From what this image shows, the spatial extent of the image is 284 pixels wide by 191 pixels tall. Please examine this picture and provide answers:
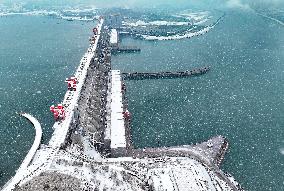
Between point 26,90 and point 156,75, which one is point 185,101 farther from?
point 26,90

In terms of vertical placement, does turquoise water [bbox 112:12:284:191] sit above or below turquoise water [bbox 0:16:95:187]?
above

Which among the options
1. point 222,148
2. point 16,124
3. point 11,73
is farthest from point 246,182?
point 11,73

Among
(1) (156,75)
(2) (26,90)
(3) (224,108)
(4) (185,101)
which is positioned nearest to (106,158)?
(4) (185,101)

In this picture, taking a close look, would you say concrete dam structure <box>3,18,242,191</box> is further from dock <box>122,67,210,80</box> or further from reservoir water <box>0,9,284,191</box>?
dock <box>122,67,210,80</box>

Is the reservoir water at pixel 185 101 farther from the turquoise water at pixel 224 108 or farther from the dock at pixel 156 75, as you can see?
the dock at pixel 156 75

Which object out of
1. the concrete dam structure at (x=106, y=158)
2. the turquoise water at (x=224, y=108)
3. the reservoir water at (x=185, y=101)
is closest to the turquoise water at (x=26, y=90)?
the reservoir water at (x=185, y=101)

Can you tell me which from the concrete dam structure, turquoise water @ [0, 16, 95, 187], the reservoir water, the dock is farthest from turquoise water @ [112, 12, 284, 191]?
turquoise water @ [0, 16, 95, 187]
